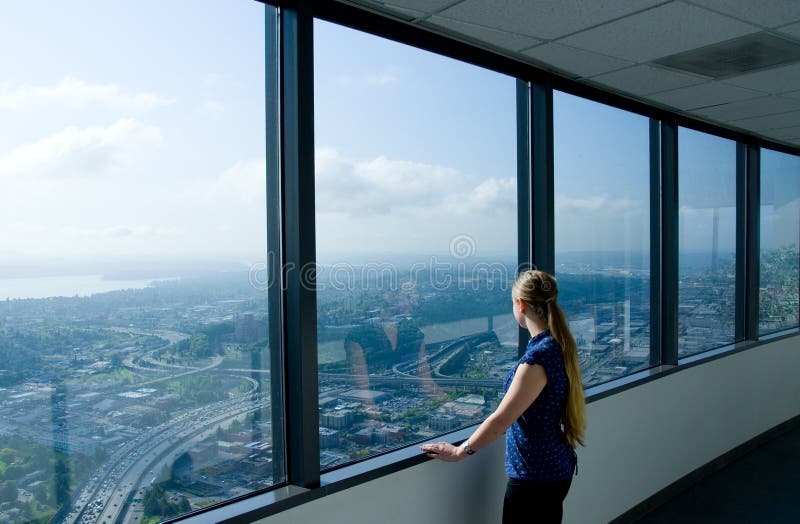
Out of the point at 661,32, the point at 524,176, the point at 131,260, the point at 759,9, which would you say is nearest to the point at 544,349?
the point at 524,176

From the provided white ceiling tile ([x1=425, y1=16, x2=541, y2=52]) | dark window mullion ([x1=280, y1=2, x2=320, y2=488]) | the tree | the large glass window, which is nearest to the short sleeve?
dark window mullion ([x1=280, y1=2, x2=320, y2=488])

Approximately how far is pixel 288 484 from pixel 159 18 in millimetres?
1594

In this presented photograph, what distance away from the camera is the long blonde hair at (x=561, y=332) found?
2.04m

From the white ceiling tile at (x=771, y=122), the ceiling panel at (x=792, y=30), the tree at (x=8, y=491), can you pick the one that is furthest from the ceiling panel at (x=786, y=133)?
the tree at (x=8, y=491)

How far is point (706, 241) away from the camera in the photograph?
448cm

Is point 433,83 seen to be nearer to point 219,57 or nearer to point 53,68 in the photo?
point 219,57

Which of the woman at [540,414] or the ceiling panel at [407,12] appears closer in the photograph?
the woman at [540,414]

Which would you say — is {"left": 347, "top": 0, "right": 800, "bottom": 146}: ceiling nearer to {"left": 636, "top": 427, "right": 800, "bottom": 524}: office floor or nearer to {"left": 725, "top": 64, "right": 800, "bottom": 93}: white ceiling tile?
{"left": 725, "top": 64, "right": 800, "bottom": 93}: white ceiling tile

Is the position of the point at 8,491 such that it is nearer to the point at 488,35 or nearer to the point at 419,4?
the point at 419,4

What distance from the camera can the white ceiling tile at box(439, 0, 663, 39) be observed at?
6.96ft

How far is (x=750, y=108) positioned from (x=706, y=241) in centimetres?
111

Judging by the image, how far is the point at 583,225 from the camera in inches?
130

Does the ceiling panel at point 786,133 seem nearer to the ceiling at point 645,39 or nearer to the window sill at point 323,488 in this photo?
the ceiling at point 645,39

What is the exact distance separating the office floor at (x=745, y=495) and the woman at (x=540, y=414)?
6.01ft
